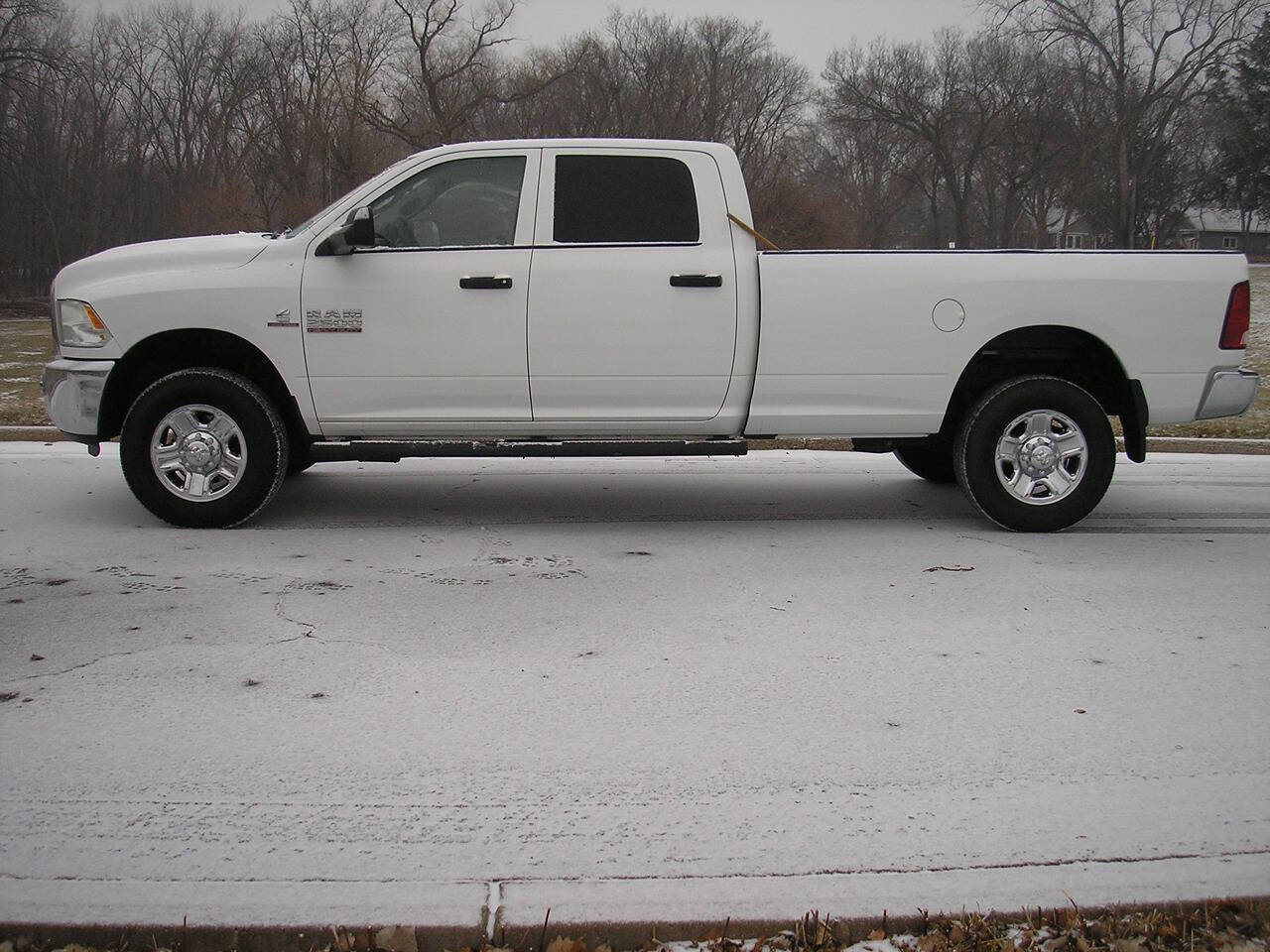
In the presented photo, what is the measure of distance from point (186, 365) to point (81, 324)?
0.57 metres

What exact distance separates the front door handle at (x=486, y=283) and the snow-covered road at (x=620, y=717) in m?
1.36

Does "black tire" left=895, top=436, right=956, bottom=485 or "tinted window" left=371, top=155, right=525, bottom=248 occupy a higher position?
"tinted window" left=371, top=155, right=525, bottom=248

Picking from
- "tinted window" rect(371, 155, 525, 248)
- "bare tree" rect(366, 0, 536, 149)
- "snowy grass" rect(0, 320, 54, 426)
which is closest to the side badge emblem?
"tinted window" rect(371, 155, 525, 248)

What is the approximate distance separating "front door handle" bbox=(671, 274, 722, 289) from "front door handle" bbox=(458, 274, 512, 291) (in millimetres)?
903

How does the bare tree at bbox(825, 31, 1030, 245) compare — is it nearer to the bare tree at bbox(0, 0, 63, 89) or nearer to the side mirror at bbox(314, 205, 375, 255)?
the bare tree at bbox(0, 0, 63, 89)

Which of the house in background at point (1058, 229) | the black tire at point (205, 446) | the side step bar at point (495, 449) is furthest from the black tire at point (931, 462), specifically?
the house in background at point (1058, 229)

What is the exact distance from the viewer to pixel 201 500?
20.9 ft

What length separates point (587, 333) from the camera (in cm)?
630

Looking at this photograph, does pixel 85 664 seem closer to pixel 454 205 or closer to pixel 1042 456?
pixel 454 205

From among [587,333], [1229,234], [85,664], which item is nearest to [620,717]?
[85,664]

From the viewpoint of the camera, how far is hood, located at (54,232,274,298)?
6.30 metres

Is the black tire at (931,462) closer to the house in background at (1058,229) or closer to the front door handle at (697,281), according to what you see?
the front door handle at (697,281)

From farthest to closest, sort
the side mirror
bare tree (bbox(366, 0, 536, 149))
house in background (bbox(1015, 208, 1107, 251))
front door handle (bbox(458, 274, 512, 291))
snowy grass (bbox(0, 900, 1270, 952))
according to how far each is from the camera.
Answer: house in background (bbox(1015, 208, 1107, 251)) → bare tree (bbox(366, 0, 536, 149)) → front door handle (bbox(458, 274, 512, 291)) → the side mirror → snowy grass (bbox(0, 900, 1270, 952))

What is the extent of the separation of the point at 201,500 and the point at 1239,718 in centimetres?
512
